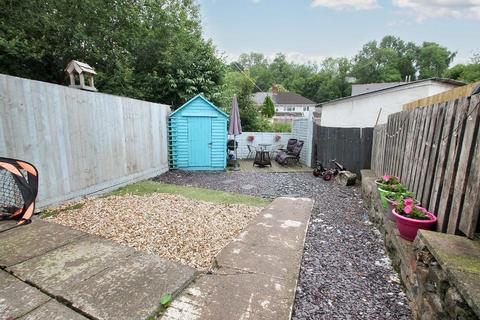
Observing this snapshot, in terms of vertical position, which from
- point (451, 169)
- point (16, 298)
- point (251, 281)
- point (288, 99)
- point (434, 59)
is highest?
point (434, 59)

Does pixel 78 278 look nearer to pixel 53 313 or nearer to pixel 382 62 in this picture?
pixel 53 313

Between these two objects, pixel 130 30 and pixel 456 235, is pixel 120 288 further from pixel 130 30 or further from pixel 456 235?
pixel 130 30

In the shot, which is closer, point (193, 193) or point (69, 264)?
point (69, 264)

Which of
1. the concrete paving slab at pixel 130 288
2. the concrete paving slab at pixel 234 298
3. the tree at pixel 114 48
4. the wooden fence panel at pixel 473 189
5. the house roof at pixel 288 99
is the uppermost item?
the house roof at pixel 288 99

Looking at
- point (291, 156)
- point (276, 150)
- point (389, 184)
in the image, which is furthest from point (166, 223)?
point (276, 150)

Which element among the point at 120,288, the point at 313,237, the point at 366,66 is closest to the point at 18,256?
the point at 120,288

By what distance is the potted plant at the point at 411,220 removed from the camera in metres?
2.04

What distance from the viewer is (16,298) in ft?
5.36

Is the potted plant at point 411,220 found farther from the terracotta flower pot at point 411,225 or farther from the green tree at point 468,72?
the green tree at point 468,72

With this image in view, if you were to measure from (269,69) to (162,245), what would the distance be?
194ft

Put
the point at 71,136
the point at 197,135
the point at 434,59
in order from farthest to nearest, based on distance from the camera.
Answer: the point at 434,59
the point at 197,135
the point at 71,136

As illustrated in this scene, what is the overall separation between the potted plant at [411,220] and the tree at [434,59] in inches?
2125

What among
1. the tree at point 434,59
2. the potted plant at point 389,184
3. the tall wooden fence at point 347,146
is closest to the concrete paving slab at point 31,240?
the potted plant at point 389,184

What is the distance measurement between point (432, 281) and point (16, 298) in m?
2.88
